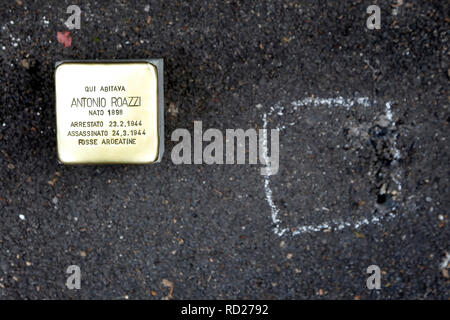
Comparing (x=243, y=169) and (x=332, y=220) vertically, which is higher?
(x=243, y=169)

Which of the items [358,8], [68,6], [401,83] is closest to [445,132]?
[401,83]

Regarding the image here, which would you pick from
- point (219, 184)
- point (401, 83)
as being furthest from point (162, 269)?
point (401, 83)

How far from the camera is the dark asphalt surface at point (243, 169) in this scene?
1798 millimetres

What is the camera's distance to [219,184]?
1854mm

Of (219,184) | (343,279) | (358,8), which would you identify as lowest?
(343,279)

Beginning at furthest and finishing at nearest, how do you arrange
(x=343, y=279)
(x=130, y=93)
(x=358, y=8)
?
(x=343, y=279), (x=358, y=8), (x=130, y=93)

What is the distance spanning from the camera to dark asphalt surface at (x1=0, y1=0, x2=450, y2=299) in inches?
70.8

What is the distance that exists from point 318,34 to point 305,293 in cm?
123

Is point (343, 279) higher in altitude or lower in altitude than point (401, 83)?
lower

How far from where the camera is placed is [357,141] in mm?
1826

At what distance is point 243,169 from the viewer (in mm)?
1847

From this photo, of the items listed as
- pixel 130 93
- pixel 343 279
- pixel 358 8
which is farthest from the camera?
pixel 343 279
